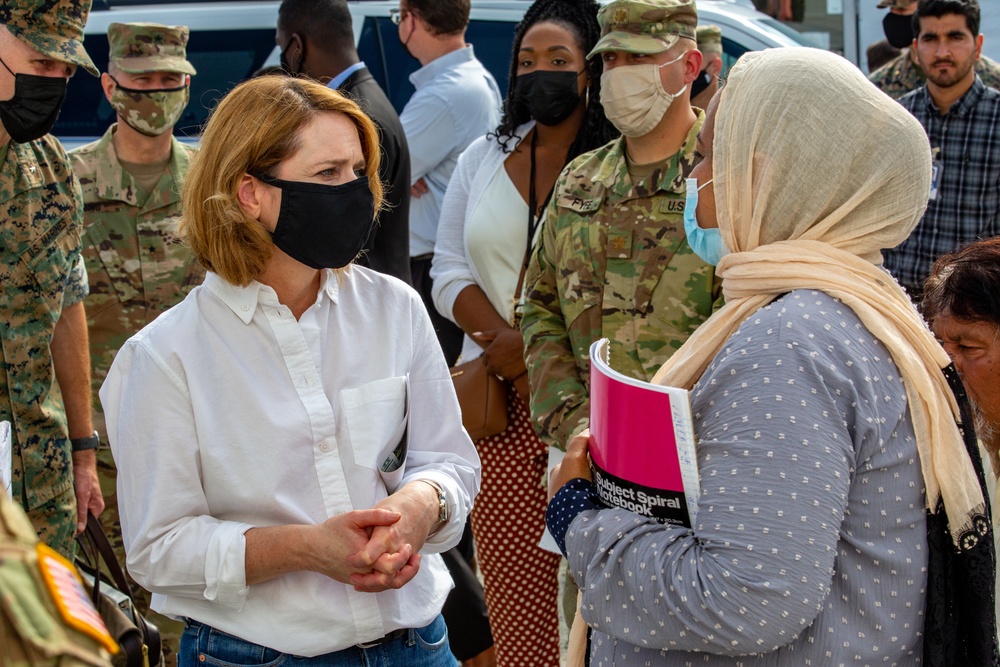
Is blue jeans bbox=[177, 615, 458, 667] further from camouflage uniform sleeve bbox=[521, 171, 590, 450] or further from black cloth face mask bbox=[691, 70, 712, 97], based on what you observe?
black cloth face mask bbox=[691, 70, 712, 97]

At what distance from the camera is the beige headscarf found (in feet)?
5.65

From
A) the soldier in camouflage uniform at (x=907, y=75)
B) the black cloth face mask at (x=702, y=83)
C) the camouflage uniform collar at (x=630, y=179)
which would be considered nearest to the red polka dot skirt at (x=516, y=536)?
the camouflage uniform collar at (x=630, y=179)

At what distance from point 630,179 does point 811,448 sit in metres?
1.70

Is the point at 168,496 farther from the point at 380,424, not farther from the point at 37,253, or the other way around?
the point at 37,253

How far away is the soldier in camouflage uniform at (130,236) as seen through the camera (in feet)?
12.4

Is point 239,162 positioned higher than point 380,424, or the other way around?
point 239,162

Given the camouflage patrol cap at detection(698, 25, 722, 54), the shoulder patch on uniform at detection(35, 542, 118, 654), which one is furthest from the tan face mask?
the shoulder patch on uniform at detection(35, 542, 118, 654)

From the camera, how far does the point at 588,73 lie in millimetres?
3732

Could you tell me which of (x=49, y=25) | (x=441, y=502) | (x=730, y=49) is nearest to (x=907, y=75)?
(x=730, y=49)

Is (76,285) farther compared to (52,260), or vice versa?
(76,285)

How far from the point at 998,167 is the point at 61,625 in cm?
498

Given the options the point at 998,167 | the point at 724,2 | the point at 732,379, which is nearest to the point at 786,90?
the point at 732,379

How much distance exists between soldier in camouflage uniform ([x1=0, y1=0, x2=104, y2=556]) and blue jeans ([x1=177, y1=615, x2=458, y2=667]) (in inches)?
47.0

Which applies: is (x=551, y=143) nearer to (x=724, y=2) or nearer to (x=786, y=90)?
(x=786, y=90)
